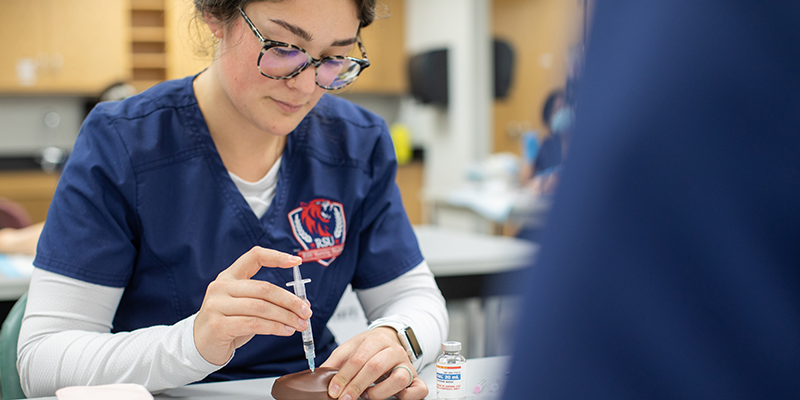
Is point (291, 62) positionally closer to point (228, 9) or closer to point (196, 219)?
point (228, 9)

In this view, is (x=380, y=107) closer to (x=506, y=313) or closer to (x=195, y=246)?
(x=195, y=246)

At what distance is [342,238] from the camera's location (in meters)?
1.20

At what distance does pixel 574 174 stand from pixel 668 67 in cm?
4

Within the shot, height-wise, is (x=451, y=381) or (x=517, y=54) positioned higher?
(x=517, y=54)

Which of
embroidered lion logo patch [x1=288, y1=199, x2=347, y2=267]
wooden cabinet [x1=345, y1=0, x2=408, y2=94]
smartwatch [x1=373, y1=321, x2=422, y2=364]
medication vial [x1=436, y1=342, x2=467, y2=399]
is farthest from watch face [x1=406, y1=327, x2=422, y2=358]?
wooden cabinet [x1=345, y1=0, x2=408, y2=94]

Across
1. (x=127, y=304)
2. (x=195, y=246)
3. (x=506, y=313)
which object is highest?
(x=506, y=313)

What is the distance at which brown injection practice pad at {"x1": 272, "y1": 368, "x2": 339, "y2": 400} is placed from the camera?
86 cm

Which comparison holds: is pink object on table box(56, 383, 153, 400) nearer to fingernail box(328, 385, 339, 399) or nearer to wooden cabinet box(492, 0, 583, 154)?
fingernail box(328, 385, 339, 399)

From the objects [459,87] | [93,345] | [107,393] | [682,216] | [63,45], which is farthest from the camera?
[459,87]

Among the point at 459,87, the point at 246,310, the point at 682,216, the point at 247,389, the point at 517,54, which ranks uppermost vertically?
the point at 517,54

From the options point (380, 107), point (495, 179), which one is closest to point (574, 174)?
point (495, 179)

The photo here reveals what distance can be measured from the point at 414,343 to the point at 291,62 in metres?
0.47

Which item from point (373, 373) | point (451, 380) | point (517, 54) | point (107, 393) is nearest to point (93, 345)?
point (107, 393)

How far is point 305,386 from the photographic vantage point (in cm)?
88
